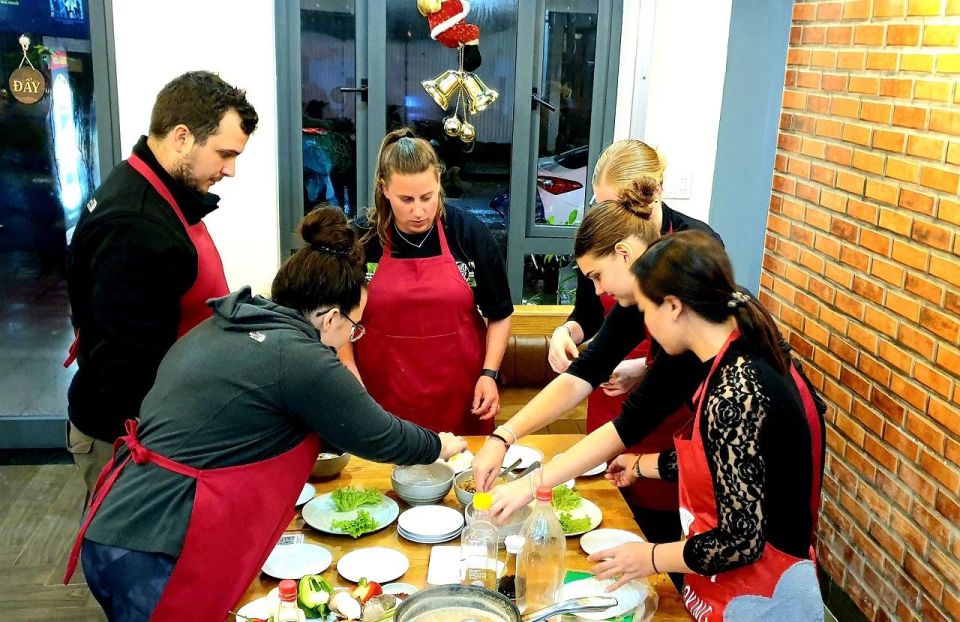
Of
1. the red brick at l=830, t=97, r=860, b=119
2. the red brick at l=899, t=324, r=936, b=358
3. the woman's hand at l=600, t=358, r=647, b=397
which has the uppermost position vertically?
the red brick at l=830, t=97, r=860, b=119

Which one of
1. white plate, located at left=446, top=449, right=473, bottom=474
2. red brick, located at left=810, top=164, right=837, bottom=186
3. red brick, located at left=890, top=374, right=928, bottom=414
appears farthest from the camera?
red brick, located at left=810, top=164, right=837, bottom=186

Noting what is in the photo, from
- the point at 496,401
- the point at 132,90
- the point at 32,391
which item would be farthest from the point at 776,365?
the point at 32,391

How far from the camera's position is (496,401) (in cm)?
280

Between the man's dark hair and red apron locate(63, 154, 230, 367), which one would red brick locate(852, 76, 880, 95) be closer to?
the man's dark hair

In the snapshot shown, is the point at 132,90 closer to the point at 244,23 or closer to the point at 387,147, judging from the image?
the point at 244,23

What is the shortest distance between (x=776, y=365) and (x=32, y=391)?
4.15 m

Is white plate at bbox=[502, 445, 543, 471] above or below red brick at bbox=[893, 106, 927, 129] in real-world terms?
below

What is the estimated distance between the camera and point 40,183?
4.21m

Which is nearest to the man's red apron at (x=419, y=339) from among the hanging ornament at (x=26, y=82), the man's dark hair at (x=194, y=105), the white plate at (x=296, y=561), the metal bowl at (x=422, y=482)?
the metal bowl at (x=422, y=482)

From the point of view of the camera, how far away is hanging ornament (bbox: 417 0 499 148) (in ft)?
11.5

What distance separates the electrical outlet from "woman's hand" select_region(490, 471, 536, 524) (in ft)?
8.13

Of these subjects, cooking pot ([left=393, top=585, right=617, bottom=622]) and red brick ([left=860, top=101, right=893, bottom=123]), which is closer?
cooking pot ([left=393, top=585, right=617, bottom=622])

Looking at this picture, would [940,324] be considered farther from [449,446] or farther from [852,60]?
[449,446]

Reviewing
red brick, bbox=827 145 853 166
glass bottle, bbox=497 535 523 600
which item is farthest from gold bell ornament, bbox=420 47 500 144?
glass bottle, bbox=497 535 523 600
